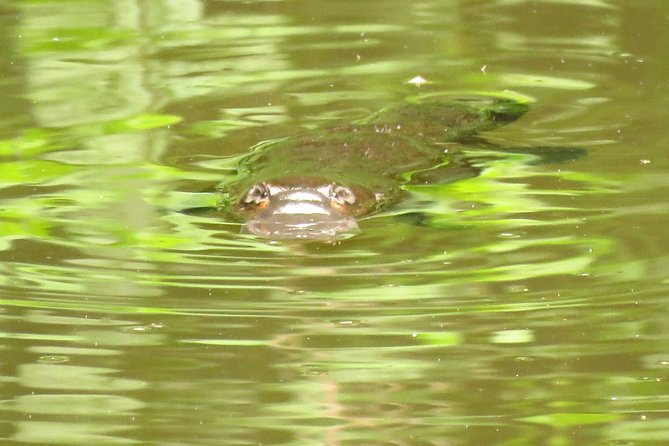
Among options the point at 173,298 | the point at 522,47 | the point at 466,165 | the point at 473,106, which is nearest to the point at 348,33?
the point at 522,47

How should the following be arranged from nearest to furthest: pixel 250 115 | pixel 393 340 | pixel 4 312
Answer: pixel 393 340, pixel 4 312, pixel 250 115

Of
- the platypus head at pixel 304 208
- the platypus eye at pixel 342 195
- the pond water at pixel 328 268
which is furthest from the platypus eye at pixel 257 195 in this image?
the platypus eye at pixel 342 195

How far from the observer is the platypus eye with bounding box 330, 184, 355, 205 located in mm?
4719

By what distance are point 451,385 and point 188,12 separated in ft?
17.1

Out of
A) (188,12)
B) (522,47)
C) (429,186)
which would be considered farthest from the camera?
(188,12)

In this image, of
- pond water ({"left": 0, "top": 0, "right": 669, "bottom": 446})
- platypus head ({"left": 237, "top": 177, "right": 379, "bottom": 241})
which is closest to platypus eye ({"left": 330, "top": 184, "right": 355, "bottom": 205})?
platypus head ({"left": 237, "top": 177, "right": 379, "bottom": 241})

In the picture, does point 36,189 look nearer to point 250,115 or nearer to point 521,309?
point 250,115

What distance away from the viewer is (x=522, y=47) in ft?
24.5

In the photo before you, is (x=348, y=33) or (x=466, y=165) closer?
(x=466, y=165)

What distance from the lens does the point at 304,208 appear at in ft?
15.3

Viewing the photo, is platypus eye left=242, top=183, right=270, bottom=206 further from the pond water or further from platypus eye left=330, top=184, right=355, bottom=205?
platypus eye left=330, top=184, right=355, bottom=205

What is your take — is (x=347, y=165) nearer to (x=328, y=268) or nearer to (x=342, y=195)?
(x=342, y=195)

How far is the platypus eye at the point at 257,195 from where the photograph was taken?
4754 mm

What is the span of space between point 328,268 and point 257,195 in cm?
61
